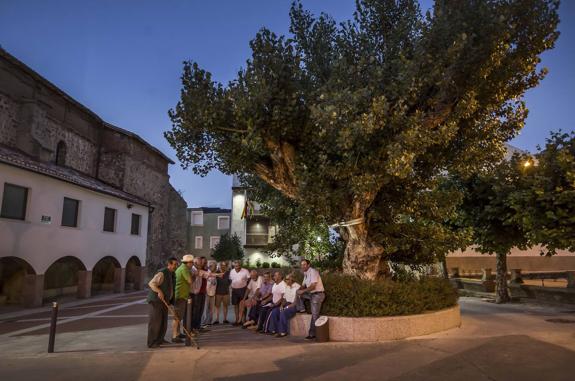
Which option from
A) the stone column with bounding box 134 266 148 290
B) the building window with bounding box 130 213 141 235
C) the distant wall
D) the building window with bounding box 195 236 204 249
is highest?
the building window with bounding box 130 213 141 235

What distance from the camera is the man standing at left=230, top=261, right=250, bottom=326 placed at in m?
12.1

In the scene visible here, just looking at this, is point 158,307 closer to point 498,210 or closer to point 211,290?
point 211,290

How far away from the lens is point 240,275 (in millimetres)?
12203

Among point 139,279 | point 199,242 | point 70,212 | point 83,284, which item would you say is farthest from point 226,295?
point 199,242

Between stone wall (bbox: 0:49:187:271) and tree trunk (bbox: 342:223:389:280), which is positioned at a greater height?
stone wall (bbox: 0:49:187:271)

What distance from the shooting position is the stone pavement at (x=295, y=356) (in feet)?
21.8

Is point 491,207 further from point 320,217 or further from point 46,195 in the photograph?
point 46,195

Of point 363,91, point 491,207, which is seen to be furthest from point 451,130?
point 491,207

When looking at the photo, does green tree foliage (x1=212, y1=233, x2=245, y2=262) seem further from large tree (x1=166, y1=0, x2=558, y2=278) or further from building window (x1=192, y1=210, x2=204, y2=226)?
large tree (x1=166, y1=0, x2=558, y2=278)

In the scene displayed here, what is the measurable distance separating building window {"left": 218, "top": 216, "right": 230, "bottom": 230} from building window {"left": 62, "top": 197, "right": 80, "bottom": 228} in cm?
2749

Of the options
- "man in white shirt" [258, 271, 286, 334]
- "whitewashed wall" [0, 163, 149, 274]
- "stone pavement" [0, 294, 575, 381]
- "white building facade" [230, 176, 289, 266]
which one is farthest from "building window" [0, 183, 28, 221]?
"white building facade" [230, 176, 289, 266]

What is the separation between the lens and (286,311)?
10234 millimetres

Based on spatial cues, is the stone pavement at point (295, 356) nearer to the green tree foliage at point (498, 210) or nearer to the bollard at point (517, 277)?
the green tree foliage at point (498, 210)

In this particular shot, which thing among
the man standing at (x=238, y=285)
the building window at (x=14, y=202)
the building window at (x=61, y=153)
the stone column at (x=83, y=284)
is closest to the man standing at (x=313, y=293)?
the man standing at (x=238, y=285)
